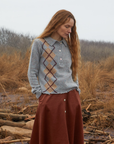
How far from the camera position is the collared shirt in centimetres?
177

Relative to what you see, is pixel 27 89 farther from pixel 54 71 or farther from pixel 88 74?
pixel 54 71

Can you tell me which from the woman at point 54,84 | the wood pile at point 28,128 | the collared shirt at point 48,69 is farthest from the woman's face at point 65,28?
the wood pile at point 28,128

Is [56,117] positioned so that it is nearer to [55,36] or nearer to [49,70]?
[49,70]

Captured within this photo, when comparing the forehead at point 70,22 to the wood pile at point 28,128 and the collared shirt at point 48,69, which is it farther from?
the wood pile at point 28,128

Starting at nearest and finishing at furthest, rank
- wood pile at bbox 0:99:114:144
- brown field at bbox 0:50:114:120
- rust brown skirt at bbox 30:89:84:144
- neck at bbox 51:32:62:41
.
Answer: rust brown skirt at bbox 30:89:84:144, neck at bbox 51:32:62:41, wood pile at bbox 0:99:114:144, brown field at bbox 0:50:114:120

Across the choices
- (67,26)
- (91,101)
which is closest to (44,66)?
(67,26)

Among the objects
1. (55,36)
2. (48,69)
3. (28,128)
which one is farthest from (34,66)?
(28,128)

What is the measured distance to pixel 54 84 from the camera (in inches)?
69.6

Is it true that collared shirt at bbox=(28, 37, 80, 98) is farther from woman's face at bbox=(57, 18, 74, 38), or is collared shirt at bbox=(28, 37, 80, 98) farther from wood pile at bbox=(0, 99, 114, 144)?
wood pile at bbox=(0, 99, 114, 144)

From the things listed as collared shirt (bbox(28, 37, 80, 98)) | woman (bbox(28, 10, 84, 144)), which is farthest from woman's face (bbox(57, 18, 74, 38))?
collared shirt (bbox(28, 37, 80, 98))

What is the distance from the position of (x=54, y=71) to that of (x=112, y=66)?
23.7 feet

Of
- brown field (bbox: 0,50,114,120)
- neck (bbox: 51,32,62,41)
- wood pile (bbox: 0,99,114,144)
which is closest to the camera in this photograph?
neck (bbox: 51,32,62,41)

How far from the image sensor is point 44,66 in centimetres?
180

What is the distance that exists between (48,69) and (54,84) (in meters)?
0.15
